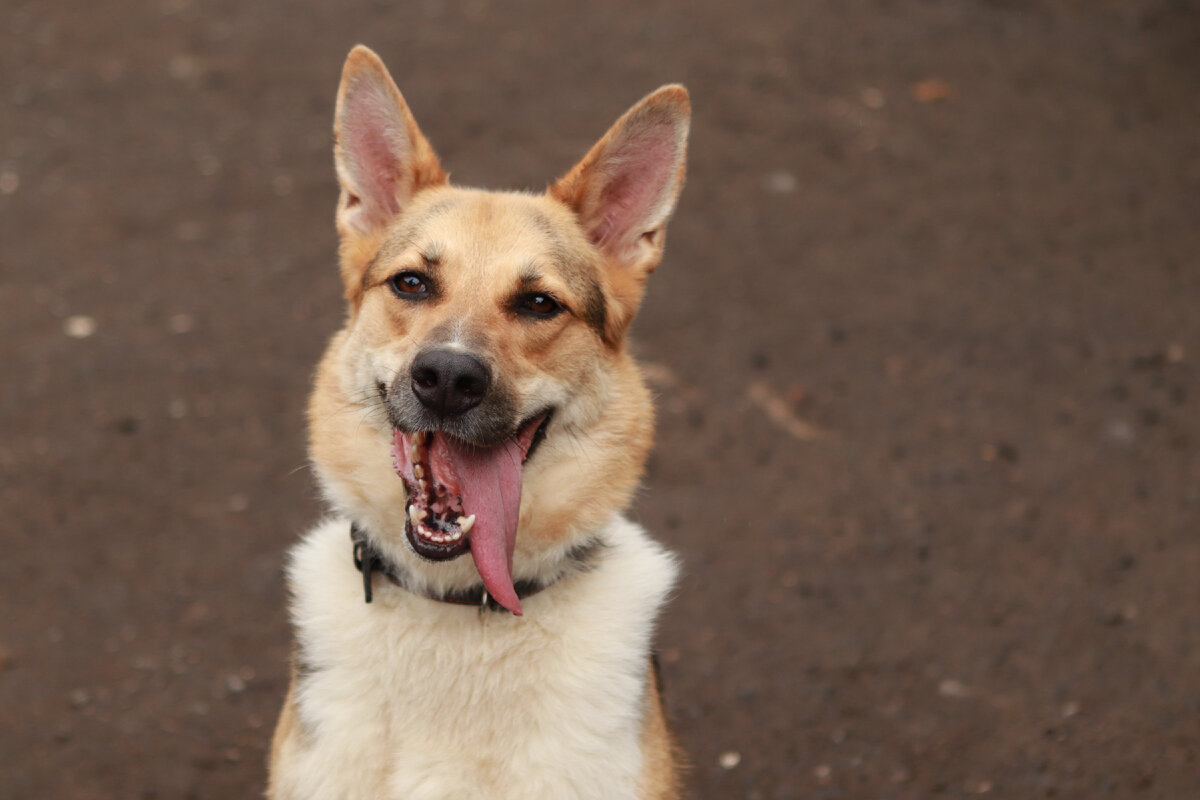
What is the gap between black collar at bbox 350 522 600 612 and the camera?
3516mm

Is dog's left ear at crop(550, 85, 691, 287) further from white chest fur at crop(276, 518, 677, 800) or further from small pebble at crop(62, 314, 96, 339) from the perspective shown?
small pebble at crop(62, 314, 96, 339)

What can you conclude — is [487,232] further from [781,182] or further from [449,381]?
[781,182]

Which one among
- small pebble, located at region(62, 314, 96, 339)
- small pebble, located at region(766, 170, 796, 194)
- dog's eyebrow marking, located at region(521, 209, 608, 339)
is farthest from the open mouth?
small pebble, located at region(766, 170, 796, 194)

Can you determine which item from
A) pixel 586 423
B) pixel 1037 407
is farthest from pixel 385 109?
pixel 1037 407

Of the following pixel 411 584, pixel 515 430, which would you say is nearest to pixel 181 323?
pixel 411 584

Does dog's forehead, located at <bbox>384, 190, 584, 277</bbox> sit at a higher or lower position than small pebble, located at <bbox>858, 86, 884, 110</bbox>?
higher

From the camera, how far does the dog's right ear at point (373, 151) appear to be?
3.82 m

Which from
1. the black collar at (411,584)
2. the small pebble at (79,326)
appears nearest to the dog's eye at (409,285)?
the black collar at (411,584)

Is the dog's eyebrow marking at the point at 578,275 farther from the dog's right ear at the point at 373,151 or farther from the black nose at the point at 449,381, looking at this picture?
the black nose at the point at 449,381

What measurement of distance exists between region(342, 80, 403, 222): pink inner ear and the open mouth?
40.5 inches

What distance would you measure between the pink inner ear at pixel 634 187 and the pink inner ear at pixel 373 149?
2.39ft

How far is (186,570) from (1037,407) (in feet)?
16.5

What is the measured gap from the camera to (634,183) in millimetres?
4062

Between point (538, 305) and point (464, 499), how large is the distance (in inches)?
30.2
